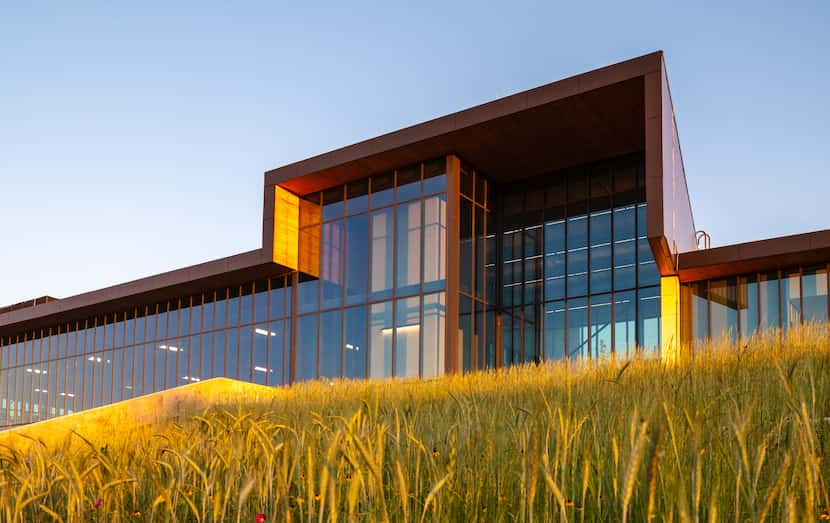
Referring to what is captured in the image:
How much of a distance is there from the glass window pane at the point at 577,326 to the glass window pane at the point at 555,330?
22cm

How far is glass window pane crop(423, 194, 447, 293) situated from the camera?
70.4 feet

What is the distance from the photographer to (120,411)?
47.1 ft

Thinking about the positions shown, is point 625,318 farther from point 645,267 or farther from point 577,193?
point 577,193

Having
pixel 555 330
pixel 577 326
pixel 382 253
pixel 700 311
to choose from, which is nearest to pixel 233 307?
pixel 382 253

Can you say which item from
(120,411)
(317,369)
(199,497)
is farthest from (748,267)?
(199,497)

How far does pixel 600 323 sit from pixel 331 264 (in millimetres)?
8042

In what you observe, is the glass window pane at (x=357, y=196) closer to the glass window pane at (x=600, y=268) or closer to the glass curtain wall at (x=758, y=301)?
the glass window pane at (x=600, y=268)

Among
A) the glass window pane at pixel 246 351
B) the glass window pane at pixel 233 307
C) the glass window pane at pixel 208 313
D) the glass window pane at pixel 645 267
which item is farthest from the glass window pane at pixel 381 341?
the glass window pane at pixel 208 313

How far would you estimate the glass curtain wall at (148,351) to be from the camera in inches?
1013

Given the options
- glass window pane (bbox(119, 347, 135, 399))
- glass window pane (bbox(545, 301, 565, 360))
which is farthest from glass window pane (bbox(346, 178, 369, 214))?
glass window pane (bbox(119, 347, 135, 399))

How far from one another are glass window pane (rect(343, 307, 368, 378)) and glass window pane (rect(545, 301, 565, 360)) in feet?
17.2

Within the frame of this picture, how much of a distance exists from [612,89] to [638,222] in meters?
5.17

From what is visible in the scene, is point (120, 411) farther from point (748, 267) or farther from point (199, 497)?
point (748, 267)

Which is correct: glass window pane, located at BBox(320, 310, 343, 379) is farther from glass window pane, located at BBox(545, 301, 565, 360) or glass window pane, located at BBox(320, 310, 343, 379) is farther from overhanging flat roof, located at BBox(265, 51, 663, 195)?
glass window pane, located at BBox(545, 301, 565, 360)
